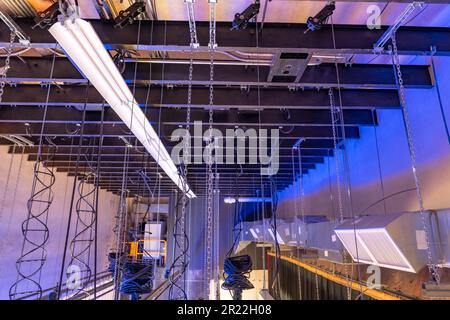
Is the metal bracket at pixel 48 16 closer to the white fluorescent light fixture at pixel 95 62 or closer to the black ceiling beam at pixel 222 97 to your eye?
the white fluorescent light fixture at pixel 95 62

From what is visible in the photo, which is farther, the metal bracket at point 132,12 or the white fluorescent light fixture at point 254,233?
the white fluorescent light fixture at point 254,233

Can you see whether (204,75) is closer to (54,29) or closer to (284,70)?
(284,70)

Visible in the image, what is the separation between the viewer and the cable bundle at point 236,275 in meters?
1.99

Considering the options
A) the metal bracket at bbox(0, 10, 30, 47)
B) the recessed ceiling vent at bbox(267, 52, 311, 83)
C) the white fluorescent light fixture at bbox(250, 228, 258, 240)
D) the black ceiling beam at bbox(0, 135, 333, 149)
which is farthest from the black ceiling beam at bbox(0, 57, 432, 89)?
the white fluorescent light fixture at bbox(250, 228, 258, 240)

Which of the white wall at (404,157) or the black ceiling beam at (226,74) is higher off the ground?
the black ceiling beam at (226,74)

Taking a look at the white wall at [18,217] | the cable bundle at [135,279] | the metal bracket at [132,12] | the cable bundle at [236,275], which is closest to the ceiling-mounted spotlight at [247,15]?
the metal bracket at [132,12]

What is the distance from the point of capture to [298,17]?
1.94 m

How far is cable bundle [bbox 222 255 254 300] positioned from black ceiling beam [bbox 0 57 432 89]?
1.43 metres

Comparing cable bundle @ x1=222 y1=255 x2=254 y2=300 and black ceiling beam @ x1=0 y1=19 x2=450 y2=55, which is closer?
black ceiling beam @ x1=0 y1=19 x2=450 y2=55

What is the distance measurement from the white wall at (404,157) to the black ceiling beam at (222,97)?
324 millimetres

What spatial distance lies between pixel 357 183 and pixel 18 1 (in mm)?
4186

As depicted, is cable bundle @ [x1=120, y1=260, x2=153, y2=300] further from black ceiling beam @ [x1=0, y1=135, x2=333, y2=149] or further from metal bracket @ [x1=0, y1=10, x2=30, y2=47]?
black ceiling beam @ [x1=0, y1=135, x2=333, y2=149]

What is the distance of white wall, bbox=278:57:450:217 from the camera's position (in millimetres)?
2451

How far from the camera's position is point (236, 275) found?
6.65ft
